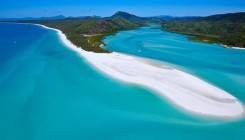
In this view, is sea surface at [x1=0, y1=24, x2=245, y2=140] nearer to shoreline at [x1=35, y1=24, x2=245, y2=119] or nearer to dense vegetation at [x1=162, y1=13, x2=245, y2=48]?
shoreline at [x1=35, y1=24, x2=245, y2=119]

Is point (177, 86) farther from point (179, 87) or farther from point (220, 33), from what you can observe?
point (220, 33)

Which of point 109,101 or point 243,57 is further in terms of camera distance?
point 243,57

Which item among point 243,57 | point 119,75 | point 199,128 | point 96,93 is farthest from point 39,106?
point 243,57

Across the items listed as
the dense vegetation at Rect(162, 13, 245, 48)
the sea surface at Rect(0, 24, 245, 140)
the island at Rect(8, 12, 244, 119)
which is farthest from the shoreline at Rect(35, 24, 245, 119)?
the dense vegetation at Rect(162, 13, 245, 48)

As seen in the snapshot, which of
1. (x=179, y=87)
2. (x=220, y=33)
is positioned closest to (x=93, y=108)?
(x=179, y=87)


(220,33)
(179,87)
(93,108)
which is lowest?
(93,108)

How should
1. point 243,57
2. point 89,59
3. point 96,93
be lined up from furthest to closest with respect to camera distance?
point 243,57 → point 89,59 → point 96,93

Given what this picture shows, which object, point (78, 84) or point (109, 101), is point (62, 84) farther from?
point (109, 101)

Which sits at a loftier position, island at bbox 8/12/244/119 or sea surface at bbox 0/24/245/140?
island at bbox 8/12/244/119
